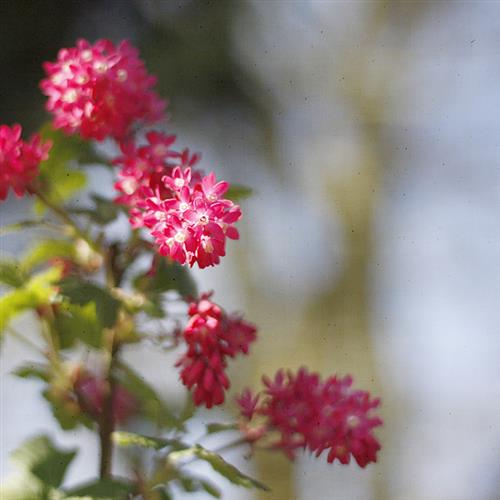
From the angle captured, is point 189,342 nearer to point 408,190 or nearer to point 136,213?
point 136,213

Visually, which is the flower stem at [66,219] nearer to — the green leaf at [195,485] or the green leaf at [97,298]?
the green leaf at [97,298]

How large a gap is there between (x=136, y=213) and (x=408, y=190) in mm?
2718

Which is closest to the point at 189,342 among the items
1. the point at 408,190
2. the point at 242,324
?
the point at 242,324

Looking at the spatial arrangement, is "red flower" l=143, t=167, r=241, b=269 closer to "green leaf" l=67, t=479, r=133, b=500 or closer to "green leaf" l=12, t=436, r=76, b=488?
"green leaf" l=67, t=479, r=133, b=500

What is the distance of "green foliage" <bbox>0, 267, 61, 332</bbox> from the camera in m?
1.07

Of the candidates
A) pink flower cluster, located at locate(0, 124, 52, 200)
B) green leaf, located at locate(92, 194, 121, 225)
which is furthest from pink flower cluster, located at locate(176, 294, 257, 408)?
pink flower cluster, located at locate(0, 124, 52, 200)

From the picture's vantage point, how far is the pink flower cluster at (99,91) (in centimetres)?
108

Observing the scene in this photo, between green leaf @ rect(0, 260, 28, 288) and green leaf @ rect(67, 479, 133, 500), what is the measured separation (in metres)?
0.27

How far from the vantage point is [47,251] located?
118 centimetres

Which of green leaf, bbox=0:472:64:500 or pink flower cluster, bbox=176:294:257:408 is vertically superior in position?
pink flower cluster, bbox=176:294:257:408

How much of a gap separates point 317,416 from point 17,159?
47cm

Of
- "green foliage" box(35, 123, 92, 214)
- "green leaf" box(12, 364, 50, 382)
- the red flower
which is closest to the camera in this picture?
the red flower

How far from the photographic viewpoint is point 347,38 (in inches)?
141

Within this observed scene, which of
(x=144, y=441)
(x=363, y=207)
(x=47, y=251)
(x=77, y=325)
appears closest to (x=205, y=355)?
(x=144, y=441)
